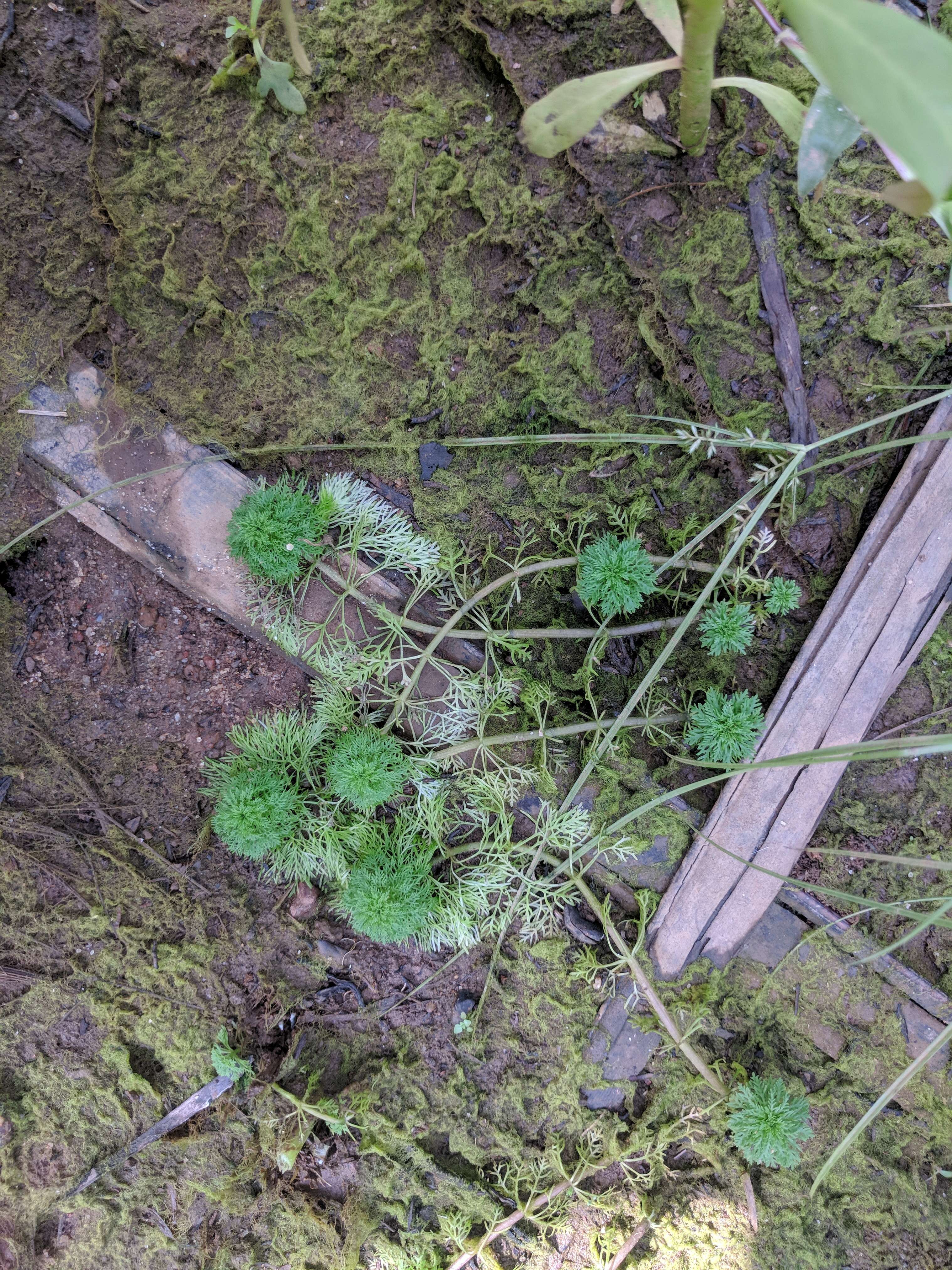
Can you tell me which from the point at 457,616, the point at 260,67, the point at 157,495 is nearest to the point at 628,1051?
the point at 457,616

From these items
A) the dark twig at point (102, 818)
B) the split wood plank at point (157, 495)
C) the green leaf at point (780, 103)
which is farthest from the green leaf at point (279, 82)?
the dark twig at point (102, 818)

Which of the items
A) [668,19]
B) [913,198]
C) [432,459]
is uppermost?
[668,19]

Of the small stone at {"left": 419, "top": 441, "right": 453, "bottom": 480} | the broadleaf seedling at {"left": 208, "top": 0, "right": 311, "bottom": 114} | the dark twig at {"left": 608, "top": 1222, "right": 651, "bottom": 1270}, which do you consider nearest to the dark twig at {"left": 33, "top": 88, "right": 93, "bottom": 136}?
the broadleaf seedling at {"left": 208, "top": 0, "right": 311, "bottom": 114}

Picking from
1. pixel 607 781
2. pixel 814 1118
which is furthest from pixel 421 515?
pixel 814 1118

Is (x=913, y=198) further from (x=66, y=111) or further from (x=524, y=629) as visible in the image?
(x=66, y=111)

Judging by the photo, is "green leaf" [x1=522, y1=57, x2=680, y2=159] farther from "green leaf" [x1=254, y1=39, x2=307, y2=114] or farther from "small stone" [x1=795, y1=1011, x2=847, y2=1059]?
"small stone" [x1=795, y1=1011, x2=847, y2=1059]

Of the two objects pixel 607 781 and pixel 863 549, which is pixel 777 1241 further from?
pixel 863 549

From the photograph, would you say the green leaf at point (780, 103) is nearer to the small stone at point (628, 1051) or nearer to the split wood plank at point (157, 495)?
the split wood plank at point (157, 495)
